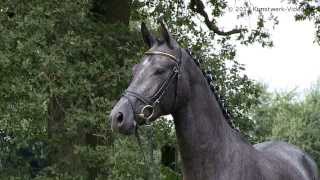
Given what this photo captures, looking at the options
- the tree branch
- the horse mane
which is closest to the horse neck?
the horse mane

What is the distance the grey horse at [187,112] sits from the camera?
5.04 metres

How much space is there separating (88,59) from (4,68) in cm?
163

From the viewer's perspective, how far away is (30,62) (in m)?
10.5

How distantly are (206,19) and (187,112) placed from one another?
1111 centimetres

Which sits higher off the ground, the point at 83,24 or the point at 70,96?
the point at 83,24

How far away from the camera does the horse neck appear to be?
17.5 ft

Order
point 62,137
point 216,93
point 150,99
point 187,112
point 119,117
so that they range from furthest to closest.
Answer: point 62,137 → point 216,93 → point 187,112 → point 150,99 → point 119,117

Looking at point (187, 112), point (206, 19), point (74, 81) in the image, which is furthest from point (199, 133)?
point (206, 19)

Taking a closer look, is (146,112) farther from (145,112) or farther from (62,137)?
(62,137)

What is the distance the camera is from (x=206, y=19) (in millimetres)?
16234

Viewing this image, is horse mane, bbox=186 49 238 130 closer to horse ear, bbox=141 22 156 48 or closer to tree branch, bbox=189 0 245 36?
horse ear, bbox=141 22 156 48

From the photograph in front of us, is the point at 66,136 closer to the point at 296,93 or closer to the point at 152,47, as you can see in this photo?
the point at 152,47

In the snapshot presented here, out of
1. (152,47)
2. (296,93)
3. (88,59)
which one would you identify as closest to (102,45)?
(88,59)

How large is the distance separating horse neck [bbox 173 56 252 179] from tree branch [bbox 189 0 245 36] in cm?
1065
